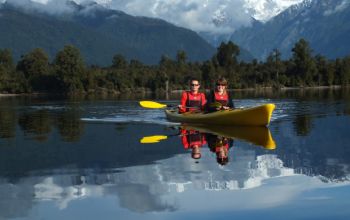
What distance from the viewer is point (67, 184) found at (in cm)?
1381

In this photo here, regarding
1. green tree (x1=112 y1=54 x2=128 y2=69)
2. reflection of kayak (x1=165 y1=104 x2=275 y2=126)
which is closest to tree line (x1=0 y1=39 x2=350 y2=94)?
green tree (x1=112 y1=54 x2=128 y2=69)

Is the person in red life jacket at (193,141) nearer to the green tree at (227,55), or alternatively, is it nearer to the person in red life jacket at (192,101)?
the person in red life jacket at (192,101)

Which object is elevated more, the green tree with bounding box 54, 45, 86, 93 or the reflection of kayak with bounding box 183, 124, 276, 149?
the green tree with bounding box 54, 45, 86, 93

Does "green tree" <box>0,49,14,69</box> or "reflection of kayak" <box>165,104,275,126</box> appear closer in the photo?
"reflection of kayak" <box>165,104,275,126</box>

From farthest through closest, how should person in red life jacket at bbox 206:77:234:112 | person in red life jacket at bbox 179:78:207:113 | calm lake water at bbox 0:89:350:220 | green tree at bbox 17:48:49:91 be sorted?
green tree at bbox 17:48:49:91 → person in red life jacket at bbox 179:78:207:113 → person in red life jacket at bbox 206:77:234:112 → calm lake water at bbox 0:89:350:220

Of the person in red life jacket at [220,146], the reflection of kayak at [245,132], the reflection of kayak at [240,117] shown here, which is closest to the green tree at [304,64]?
the reflection of kayak at [240,117]

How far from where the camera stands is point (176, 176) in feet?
47.5

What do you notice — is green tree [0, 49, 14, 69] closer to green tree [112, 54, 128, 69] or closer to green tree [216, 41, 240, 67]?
green tree [112, 54, 128, 69]

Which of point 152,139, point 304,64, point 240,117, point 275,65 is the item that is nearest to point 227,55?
point 275,65

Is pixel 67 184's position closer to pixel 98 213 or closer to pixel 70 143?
pixel 98 213

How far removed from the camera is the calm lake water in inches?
442

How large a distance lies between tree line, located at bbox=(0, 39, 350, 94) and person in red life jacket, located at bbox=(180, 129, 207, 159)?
109064 millimetres

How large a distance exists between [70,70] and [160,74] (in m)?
22.0

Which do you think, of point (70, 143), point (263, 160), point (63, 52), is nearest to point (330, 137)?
point (263, 160)
